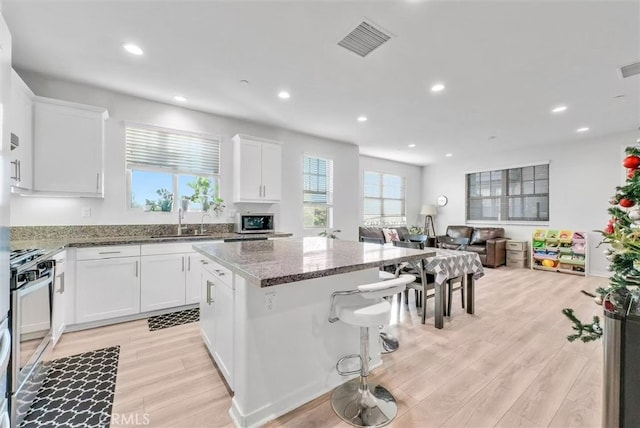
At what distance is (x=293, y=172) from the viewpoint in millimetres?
5109

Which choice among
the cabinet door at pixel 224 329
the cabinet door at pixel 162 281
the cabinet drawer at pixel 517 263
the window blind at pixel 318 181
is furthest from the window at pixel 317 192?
the cabinet drawer at pixel 517 263

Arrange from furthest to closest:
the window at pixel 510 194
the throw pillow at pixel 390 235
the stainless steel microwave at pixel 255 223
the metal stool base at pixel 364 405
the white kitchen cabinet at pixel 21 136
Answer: the throw pillow at pixel 390 235
the window at pixel 510 194
the stainless steel microwave at pixel 255 223
the white kitchen cabinet at pixel 21 136
the metal stool base at pixel 364 405

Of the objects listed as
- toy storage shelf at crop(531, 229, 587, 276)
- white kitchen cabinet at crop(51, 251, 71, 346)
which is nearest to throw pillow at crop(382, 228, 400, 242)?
toy storage shelf at crop(531, 229, 587, 276)

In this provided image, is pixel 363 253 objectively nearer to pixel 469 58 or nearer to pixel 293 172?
pixel 469 58

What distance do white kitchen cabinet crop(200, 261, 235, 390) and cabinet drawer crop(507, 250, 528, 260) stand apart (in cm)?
665

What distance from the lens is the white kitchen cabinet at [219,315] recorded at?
5.87 feet

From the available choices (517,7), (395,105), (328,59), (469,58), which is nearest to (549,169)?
(395,105)

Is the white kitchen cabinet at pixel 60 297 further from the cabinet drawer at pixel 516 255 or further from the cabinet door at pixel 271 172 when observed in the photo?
the cabinet drawer at pixel 516 255

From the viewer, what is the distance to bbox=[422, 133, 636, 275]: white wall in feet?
17.1

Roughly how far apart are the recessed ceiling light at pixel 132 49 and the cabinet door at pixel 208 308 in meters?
2.16

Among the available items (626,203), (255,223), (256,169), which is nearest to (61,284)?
(255,223)

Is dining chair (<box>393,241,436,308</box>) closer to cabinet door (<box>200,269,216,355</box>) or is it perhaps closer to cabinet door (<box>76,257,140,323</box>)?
cabinet door (<box>200,269,216,355</box>)

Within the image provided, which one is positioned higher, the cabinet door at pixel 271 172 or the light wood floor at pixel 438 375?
the cabinet door at pixel 271 172

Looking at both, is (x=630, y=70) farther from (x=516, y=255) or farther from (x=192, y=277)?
(x=192, y=277)
